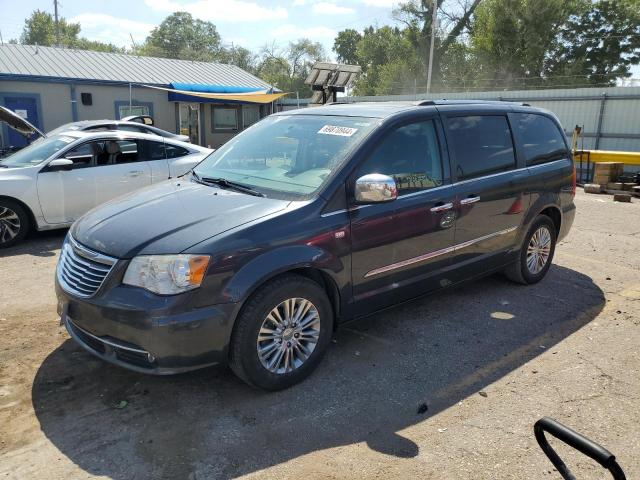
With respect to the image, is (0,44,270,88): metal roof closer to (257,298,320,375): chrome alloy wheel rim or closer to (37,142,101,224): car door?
(37,142,101,224): car door

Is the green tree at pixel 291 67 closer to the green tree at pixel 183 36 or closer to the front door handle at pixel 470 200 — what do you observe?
the green tree at pixel 183 36

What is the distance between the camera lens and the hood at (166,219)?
10.3 ft

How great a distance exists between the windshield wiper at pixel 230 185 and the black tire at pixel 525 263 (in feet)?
9.61

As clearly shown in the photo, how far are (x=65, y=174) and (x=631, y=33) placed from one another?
42036mm

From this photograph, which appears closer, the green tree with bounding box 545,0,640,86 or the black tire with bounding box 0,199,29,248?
the black tire with bounding box 0,199,29,248

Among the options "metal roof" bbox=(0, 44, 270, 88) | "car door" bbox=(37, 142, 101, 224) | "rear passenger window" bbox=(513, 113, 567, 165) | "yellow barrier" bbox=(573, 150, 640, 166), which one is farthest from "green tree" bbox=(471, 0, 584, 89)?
"car door" bbox=(37, 142, 101, 224)

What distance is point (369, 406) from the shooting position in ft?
10.9

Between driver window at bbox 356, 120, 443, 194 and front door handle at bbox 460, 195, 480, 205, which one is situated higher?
driver window at bbox 356, 120, 443, 194

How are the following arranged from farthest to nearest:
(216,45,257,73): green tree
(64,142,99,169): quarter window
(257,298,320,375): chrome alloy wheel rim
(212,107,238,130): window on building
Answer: (216,45,257,73): green tree, (212,107,238,130): window on building, (64,142,99,169): quarter window, (257,298,320,375): chrome alloy wheel rim

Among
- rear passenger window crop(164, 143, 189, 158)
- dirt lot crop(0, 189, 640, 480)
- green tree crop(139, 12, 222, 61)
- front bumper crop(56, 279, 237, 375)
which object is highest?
green tree crop(139, 12, 222, 61)

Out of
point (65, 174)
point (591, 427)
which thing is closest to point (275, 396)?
point (591, 427)

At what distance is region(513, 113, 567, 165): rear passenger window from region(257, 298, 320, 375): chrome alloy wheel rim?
2.96 m

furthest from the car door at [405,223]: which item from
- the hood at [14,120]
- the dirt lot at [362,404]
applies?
the hood at [14,120]

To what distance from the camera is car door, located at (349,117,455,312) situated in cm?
373
